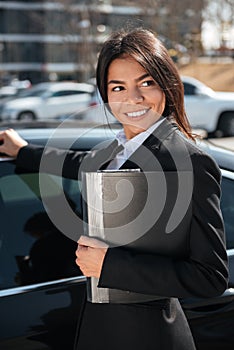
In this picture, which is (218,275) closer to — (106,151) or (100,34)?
(106,151)

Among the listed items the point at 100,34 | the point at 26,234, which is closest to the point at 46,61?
the point at 100,34

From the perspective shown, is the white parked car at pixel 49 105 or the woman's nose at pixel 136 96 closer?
the woman's nose at pixel 136 96

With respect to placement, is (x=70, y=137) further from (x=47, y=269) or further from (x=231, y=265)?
(x=231, y=265)

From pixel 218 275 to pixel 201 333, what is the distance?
0.75 metres

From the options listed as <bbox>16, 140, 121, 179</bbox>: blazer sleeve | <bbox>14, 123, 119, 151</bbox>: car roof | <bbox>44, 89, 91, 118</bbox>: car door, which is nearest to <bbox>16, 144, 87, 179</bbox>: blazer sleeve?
<bbox>16, 140, 121, 179</bbox>: blazer sleeve

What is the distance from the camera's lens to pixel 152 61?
63.6 inches

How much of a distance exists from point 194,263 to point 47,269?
3.41 feet

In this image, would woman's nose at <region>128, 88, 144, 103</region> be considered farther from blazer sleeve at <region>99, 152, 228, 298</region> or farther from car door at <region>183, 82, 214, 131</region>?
car door at <region>183, 82, 214, 131</region>

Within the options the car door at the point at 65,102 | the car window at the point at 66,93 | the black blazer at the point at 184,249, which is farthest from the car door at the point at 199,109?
the black blazer at the point at 184,249

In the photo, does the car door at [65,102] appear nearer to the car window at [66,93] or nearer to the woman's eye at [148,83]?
the car window at [66,93]

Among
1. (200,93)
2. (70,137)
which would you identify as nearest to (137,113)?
(70,137)

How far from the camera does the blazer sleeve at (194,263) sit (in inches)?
57.9

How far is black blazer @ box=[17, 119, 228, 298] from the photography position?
1471 millimetres

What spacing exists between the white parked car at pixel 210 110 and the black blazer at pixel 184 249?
41.9 feet
